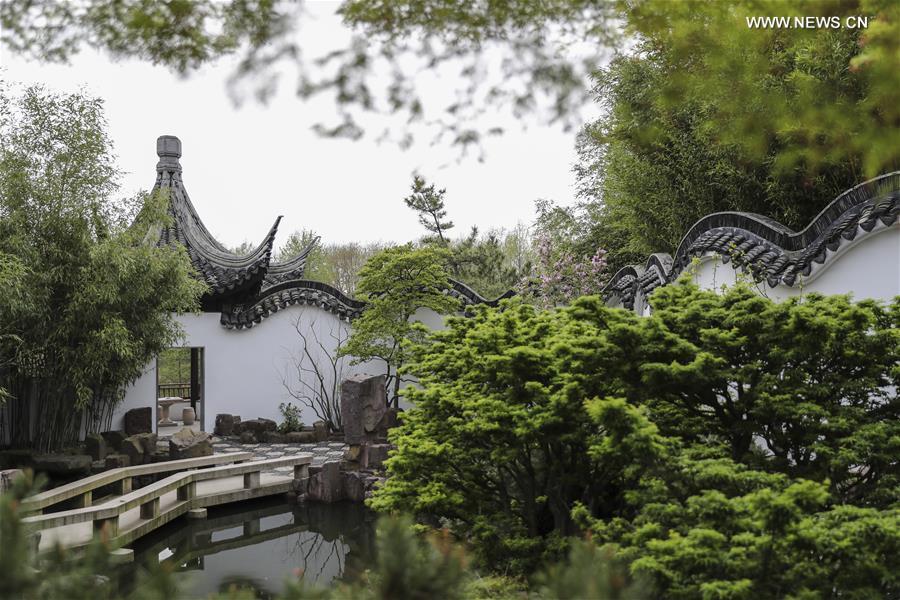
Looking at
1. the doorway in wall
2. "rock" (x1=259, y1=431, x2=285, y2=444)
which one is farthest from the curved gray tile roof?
"rock" (x1=259, y1=431, x2=285, y2=444)

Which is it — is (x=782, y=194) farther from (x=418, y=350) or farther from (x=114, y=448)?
(x=114, y=448)

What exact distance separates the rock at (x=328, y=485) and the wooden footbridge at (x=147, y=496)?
414mm

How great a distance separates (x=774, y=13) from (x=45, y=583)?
222cm

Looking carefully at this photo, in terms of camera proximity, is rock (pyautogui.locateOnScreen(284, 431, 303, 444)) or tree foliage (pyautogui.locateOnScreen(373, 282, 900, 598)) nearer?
tree foliage (pyautogui.locateOnScreen(373, 282, 900, 598))

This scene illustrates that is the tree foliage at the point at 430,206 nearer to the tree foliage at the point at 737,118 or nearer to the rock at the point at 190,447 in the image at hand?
the tree foliage at the point at 737,118

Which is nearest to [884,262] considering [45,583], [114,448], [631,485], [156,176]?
[631,485]

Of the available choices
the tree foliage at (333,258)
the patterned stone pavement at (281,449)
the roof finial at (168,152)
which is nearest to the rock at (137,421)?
the patterned stone pavement at (281,449)

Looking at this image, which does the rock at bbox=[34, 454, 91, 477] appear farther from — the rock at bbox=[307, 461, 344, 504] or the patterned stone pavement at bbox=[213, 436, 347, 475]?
the rock at bbox=[307, 461, 344, 504]

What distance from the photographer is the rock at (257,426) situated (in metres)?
9.45

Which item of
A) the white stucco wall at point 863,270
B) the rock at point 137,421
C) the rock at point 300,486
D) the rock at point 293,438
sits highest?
the white stucco wall at point 863,270

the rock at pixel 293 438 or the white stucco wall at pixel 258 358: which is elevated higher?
the white stucco wall at pixel 258 358

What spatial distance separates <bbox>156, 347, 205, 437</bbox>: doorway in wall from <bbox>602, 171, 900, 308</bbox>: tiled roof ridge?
17.6 ft

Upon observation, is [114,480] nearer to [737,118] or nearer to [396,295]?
[396,295]

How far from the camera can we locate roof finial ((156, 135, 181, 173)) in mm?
9875
